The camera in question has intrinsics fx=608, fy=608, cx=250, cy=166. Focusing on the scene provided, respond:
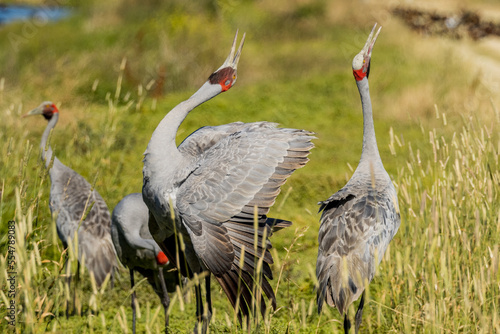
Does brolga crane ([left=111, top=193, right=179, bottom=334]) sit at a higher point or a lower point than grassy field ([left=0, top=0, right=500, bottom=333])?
lower

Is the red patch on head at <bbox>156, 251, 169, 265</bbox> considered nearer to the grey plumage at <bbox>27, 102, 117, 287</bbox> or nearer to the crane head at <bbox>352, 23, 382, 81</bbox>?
the grey plumage at <bbox>27, 102, 117, 287</bbox>

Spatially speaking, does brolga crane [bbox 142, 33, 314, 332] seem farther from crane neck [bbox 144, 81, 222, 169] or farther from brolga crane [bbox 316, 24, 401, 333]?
brolga crane [bbox 316, 24, 401, 333]

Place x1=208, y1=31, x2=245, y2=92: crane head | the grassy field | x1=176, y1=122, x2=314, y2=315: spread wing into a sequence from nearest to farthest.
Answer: x1=176, y1=122, x2=314, y2=315: spread wing, x1=208, y1=31, x2=245, y2=92: crane head, the grassy field

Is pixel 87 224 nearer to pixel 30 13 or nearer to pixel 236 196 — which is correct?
pixel 236 196

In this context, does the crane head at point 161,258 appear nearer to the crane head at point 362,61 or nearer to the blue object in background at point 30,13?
the crane head at point 362,61

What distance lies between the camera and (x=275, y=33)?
1873 centimetres

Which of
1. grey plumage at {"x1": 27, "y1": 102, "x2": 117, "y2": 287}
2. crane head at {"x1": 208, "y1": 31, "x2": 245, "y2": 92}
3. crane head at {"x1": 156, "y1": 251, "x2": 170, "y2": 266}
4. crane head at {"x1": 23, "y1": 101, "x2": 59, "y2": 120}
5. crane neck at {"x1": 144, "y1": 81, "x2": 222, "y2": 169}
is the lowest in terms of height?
crane head at {"x1": 156, "y1": 251, "x2": 170, "y2": 266}

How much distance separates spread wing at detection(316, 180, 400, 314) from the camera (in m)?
3.56

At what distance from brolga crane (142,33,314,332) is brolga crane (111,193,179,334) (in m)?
0.63

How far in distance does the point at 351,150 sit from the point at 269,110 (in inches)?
94.1

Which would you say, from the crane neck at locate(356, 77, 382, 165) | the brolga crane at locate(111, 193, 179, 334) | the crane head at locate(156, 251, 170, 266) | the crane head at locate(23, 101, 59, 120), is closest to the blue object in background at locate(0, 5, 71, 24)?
the crane head at locate(23, 101, 59, 120)

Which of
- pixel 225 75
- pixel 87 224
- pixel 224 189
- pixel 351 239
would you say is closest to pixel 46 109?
pixel 87 224

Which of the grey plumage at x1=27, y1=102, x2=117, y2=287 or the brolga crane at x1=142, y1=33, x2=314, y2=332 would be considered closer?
the brolga crane at x1=142, y1=33, x2=314, y2=332

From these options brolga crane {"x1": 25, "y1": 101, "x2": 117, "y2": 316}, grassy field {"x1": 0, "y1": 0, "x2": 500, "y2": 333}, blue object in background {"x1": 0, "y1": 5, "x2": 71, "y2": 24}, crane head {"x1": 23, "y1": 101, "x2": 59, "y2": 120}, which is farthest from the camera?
blue object in background {"x1": 0, "y1": 5, "x2": 71, "y2": 24}
